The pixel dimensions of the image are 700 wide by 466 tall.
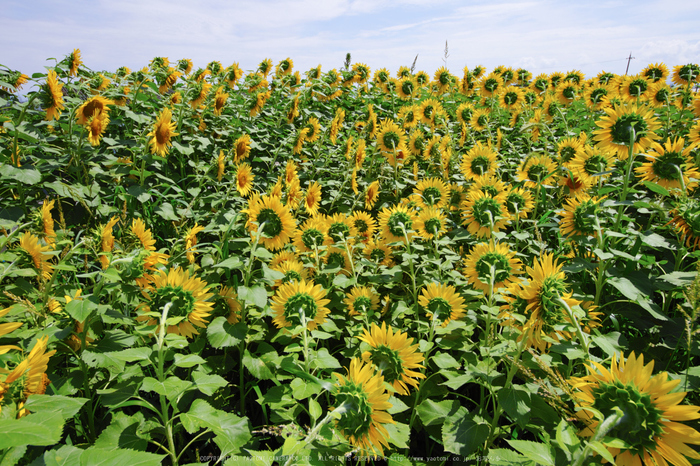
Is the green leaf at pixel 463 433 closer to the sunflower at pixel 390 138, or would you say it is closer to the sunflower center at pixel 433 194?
the sunflower center at pixel 433 194

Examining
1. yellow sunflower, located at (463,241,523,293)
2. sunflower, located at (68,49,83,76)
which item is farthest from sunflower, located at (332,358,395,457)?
sunflower, located at (68,49,83,76)

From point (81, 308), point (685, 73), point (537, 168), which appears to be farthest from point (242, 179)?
point (685, 73)

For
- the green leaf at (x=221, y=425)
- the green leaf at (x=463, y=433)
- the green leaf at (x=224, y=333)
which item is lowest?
the green leaf at (x=463, y=433)

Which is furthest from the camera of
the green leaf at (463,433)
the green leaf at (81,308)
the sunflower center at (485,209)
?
the sunflower center at (485,209)

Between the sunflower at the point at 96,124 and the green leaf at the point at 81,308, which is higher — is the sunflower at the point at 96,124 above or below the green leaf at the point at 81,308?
above

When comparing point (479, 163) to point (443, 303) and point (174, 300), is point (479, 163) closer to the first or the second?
point (443, 303)

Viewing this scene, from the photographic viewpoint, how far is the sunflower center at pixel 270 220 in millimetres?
1850

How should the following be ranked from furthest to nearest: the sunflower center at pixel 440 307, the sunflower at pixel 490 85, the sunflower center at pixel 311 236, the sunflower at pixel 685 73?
the sunflower at pixel 490 85 → the sunflower at pixel 685 73 → the sunflower center at pixel 311 236 → the sunflower center at pixel 440 307

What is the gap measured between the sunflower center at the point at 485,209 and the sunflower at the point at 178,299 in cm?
150

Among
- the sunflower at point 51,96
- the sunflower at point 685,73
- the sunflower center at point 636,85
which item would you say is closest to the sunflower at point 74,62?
the sunflower at point 51,96

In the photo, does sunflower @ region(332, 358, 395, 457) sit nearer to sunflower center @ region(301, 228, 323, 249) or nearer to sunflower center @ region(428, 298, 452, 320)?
sunflower center @ region(428, 298, 452, 320)

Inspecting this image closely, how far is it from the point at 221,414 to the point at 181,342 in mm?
317

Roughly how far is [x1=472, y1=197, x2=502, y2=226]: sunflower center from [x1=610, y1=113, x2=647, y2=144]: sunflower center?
72 cm

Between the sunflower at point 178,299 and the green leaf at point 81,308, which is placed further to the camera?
the sunflower at point 178,299
